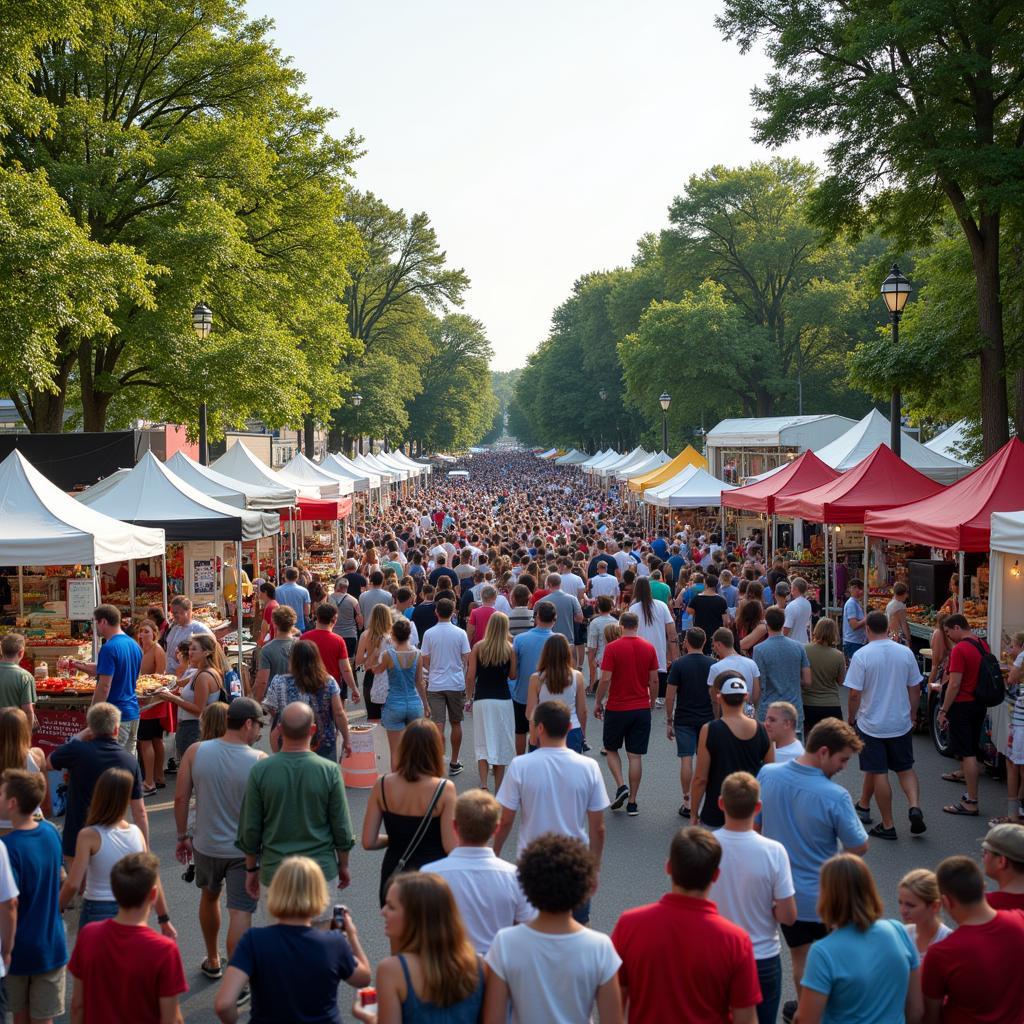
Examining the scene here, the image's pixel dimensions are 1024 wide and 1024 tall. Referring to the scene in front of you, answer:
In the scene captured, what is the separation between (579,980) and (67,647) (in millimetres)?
10726

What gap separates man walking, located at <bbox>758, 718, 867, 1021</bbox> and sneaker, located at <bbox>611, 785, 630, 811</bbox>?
3.93 meters

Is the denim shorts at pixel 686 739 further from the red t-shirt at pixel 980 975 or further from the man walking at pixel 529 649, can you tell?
the red t-shirt at pixel 980 975

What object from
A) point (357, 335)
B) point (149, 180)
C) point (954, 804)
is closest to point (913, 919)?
point (954, 804)

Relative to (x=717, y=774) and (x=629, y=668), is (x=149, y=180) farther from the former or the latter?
(x=717, y=774)

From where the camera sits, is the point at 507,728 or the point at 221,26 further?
the point at 221,26

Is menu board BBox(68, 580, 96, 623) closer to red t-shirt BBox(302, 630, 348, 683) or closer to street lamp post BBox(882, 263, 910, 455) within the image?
red t-shirt BBox(302, 630, 348, 683)

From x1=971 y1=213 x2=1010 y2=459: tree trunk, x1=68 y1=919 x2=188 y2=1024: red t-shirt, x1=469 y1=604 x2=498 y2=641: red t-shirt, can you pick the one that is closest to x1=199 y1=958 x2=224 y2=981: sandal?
x1=68 y1=919 x2=188 y2=1024: red t-shirt

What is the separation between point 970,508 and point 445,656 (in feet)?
21.5

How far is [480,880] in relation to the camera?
4082 mm

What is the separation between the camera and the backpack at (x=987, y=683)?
9000 mm

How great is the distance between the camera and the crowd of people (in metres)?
3.56

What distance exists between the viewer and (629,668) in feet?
28.9

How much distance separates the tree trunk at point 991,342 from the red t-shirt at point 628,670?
11.3 m

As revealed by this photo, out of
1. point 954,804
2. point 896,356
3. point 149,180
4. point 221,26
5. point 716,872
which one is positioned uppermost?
point 221,26
